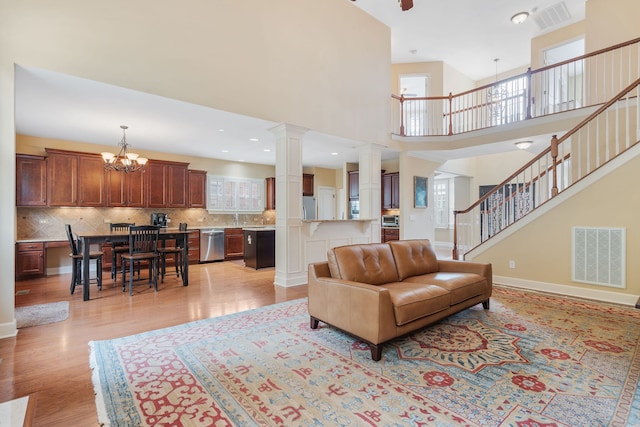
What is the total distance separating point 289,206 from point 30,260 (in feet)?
16.7

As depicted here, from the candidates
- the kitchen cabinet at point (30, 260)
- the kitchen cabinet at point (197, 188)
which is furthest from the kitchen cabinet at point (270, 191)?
the kitchen cabinet at point (30, 260)

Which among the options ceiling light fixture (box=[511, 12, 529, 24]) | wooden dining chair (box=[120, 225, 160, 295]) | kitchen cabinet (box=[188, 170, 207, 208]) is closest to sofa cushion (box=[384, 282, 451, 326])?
wooden dining chair (box=[120, 225, 160, 295])

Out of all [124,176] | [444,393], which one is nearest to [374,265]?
[444,393]

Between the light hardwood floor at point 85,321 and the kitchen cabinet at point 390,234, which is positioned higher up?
the kitchen cabinet at point 390,234

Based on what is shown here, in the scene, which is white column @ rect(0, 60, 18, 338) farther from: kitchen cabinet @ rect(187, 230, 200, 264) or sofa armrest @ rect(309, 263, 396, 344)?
kitchen cabinet @ rect(187, 230, 200, 264)

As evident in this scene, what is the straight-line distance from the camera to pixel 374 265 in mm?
3260

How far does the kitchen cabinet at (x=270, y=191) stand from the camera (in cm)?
925

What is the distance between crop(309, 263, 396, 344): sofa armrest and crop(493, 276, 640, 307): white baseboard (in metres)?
3.49

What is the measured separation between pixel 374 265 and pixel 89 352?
9.10ft

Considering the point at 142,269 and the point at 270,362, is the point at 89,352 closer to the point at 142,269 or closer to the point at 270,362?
the point at 270,362

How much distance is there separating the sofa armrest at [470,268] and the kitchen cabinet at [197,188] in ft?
21.0

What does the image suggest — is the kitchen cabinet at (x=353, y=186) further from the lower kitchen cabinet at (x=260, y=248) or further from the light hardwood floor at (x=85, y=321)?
the light hardwood floor at (x=85, y=321)

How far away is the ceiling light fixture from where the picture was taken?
6477 mm

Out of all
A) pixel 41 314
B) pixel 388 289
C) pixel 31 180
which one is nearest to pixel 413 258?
pixel 388 289
